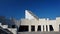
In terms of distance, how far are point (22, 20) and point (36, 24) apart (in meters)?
2.65

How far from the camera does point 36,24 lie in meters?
25.3

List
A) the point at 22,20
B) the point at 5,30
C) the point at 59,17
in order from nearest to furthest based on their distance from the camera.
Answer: the point at 5,30 < the point at 59,17 < the point at 22,20

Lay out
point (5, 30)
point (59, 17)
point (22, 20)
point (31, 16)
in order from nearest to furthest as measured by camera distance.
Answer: point (5, 30) < point (59, 17) < point (22, 20) < point (31, 16)

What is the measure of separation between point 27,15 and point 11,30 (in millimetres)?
12793

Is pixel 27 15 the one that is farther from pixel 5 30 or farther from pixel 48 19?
Answer: pixel 5 30

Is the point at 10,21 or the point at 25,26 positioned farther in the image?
the point at 25,26

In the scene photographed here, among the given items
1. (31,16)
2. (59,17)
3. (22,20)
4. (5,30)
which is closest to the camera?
(5,30)

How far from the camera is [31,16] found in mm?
27703

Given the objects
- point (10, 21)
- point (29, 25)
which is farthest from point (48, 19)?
point (10, 21)

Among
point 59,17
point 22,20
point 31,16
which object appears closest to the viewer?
point 59,17

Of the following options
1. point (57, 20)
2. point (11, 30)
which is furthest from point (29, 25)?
point (11, 30)

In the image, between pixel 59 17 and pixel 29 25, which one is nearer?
pixel 59 17

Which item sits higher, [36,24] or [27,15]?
[27,15]

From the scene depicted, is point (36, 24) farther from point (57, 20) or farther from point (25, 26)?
point (57, 20)
